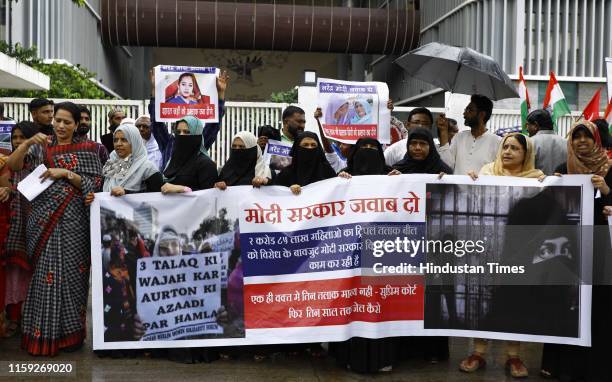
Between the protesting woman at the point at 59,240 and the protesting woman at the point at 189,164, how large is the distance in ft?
1.92

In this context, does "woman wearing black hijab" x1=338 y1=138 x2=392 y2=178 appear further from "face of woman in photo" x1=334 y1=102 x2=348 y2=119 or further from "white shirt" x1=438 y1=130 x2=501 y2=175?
"face of woman in photo" x1=334 y1=102 x2=348 y2=119

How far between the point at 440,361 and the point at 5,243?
332cm

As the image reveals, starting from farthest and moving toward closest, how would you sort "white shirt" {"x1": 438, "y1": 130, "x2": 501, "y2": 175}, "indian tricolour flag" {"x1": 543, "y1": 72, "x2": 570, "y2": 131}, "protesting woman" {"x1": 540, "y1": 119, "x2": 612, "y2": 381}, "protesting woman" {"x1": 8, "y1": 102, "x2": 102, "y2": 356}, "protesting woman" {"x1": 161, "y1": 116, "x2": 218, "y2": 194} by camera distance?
"indian tricolour flag" {"x1": 543, "y1": 72, "x2": 570, "y2": 131}, "white shirt" {"x1": 438, "y1": 130, "x2": 501, "y2": 175}, "protesting woman" {"x1": 161, "y1": 116, "x2": 218, "y2": 194}, "protesting woman" {"x1": 8, "y1": 102, "x2": 102, "y2": 356}, "protesting woman" {"x1": 540, "y1": 119, "x2": 612, "y2": 381}

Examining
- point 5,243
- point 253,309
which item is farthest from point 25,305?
point 253,309

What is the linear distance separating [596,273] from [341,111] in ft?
10.2

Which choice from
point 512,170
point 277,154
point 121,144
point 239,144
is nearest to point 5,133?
point 121,144

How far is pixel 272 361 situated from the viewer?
4953mm

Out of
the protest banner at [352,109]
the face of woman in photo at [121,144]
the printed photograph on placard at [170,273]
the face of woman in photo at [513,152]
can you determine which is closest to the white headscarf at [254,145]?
the printed photograph on placard at [170,273]

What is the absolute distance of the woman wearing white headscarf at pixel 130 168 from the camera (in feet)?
16.2

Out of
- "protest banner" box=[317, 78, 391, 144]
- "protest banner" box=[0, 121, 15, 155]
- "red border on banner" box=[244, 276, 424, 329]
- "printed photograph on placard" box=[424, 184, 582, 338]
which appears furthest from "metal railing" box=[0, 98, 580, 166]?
"printed photograph on placard" box=[424, 184, 582, 338]

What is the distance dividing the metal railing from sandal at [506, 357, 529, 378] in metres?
9.09

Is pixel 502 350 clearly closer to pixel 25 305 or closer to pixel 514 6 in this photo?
pixel 25 305

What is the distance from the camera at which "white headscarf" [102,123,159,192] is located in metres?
4.95

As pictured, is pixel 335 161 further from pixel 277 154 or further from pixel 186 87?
pixel 186 87
